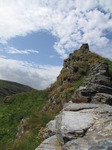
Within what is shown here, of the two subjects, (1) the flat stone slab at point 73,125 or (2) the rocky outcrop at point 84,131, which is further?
(1) the flat stone slab at point 73,125

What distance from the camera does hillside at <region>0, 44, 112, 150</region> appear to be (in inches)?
423

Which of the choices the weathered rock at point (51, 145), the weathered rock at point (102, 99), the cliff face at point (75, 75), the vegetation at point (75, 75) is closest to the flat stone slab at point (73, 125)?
the weathered rock at point (51, 145)

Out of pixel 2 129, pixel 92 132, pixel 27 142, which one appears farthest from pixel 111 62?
pixel 92 132

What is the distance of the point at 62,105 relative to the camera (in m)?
22.1

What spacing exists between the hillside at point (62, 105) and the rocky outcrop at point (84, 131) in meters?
0.04

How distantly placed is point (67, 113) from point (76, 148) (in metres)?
3.42

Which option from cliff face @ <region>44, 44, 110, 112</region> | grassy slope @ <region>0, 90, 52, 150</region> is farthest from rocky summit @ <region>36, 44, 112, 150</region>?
cliff face @ <region>44, 44, 110, 112</region>

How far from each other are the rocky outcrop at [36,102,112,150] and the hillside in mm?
36

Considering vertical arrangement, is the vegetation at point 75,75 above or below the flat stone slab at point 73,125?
above

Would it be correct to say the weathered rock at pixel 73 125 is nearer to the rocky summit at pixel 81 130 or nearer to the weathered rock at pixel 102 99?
the rocky summit at pixel 81 130

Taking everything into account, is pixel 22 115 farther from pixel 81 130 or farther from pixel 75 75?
pixel 81 130

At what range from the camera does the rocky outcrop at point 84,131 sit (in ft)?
24.4

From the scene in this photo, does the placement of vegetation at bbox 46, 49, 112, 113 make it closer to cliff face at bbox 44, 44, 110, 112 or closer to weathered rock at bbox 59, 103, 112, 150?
cliff face at bbox 44, 44, 110, 112

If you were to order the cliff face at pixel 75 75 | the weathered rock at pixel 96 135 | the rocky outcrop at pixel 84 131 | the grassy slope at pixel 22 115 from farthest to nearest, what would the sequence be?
the cliff face at pixel 75 75 < the grassy slope at pixel 22 115 < the rocky outcrop at pixel 84 131 < the weathered rock at pixel 96 135
